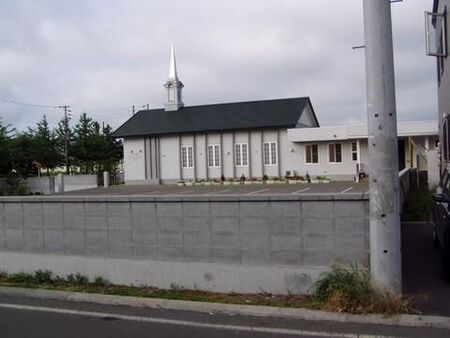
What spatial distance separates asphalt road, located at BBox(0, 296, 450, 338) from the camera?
19.1 ft

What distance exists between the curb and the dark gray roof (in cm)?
3940

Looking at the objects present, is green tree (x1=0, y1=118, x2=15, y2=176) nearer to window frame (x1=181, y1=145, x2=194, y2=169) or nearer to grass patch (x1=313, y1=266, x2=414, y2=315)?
window frame (x1=181, y1=145, x2=194, y2=169)

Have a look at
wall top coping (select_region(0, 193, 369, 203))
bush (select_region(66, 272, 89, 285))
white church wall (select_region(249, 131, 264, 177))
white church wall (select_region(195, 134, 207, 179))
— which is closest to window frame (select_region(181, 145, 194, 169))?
white church wall (select_region(195, 134, 207, 179))

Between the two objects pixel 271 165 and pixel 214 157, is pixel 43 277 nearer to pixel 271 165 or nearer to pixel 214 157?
pixel 271 165

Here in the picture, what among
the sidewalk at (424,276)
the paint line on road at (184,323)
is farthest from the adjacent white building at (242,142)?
the paint line on road at (184,323)

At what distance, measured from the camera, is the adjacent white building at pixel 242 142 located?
→ 43656mm

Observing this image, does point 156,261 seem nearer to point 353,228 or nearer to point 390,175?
point 353,228

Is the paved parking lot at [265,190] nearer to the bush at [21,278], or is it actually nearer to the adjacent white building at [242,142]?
the adjacent white building at [242,142]

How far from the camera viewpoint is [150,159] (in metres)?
51.8

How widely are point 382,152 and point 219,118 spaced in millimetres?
44293

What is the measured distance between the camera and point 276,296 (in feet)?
24.3

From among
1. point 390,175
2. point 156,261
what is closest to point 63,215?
point 156,261

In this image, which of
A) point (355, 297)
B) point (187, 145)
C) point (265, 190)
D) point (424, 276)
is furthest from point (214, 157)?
point (355, 297)

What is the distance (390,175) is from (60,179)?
4626 cm
